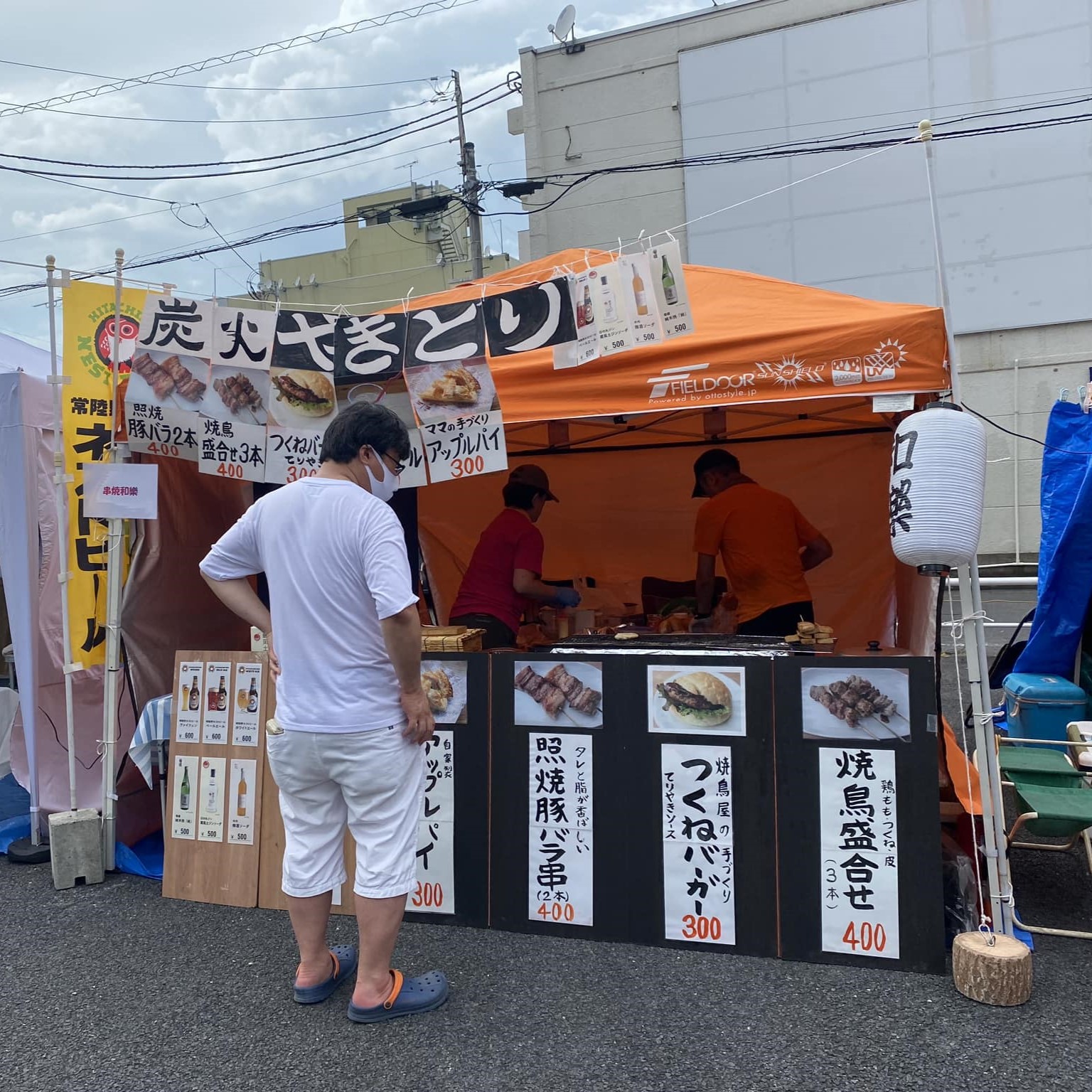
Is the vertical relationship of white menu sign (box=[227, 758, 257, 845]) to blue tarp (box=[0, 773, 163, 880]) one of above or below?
above

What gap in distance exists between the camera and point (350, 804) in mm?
2537

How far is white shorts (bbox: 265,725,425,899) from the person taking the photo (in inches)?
97.0

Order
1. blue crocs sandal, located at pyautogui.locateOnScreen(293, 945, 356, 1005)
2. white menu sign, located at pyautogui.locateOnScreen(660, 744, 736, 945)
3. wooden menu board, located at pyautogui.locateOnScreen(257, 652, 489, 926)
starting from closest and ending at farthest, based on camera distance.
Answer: blue crocs sandal, located at pyautogui.locateOnScreen(293, 945, 356, 1005) < white menu sign, located at pyautogui.locateOnScreen(660, 744, 736, 945) < wooden menu board, located at pyautogui.locateOnScreen(257, 652, 489, 926)

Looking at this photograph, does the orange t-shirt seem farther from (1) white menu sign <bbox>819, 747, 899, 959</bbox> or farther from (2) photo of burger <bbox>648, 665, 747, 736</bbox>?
(1) white menu sign <bbox>819, 747, 899, 959</bbox>

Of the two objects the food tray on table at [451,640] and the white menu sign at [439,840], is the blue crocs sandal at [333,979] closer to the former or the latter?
the white menu sign at [439,840]

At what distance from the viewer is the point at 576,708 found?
321cm

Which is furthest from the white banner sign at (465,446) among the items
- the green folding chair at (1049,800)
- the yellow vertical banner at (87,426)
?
the green folding chair at (1049,800)

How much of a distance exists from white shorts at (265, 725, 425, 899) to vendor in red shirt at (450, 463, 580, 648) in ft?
5.90

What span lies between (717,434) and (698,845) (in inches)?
132

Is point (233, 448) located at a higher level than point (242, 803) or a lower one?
higher

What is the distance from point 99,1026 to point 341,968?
0.74 m

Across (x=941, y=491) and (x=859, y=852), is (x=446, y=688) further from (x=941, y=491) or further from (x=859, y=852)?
(x=941, y=491)

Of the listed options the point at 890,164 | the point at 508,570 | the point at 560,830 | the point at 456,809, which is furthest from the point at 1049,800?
the point at 890,164

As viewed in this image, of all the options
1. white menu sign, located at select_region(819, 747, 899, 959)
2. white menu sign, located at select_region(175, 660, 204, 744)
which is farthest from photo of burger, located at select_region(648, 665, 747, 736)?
white menu sign, located at select_region(175, 660, 204, 744)
